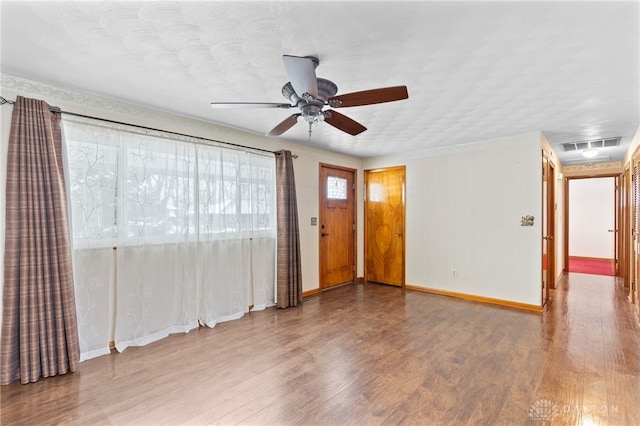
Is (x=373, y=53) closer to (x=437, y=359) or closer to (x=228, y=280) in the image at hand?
(x=437, y=359)

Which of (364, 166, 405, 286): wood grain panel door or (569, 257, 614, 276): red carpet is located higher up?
(364, 166, 405, 286): wood grain panel door

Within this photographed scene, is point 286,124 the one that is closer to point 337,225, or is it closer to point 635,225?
point 337,225

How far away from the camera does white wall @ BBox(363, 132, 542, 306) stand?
4012mm

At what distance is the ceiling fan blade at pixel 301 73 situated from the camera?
167 cm

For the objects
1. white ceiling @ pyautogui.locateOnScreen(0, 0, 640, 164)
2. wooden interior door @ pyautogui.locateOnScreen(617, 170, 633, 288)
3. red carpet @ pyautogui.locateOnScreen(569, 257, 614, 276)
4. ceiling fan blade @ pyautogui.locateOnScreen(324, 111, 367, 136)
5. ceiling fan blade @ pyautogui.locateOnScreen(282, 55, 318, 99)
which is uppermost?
white ceiling @ pyautogui.locateOnScreen(0, 0, 640, 164)

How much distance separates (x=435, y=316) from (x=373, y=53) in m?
3.16

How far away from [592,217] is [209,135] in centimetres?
949

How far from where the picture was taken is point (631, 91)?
8.34 feet

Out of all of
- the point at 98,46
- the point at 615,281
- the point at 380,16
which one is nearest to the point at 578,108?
the point at 380,16

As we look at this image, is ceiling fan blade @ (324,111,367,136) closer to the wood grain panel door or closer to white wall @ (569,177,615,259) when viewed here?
the wood grain panel door

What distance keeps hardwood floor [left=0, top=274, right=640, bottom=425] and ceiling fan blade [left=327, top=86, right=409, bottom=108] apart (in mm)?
2061

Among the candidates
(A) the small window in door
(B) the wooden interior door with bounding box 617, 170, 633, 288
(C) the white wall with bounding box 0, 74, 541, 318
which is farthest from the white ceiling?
(B) the wooden interior door with bounding box 617, 170, 633, 288

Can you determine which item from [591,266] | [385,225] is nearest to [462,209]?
[385,225]

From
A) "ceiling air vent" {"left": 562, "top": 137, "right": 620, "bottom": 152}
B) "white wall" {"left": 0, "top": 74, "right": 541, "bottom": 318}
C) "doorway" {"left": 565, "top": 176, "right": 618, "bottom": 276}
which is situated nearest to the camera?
"white wall" {"left": 0, "top": 74, "right": 541, "bottom": 318}
